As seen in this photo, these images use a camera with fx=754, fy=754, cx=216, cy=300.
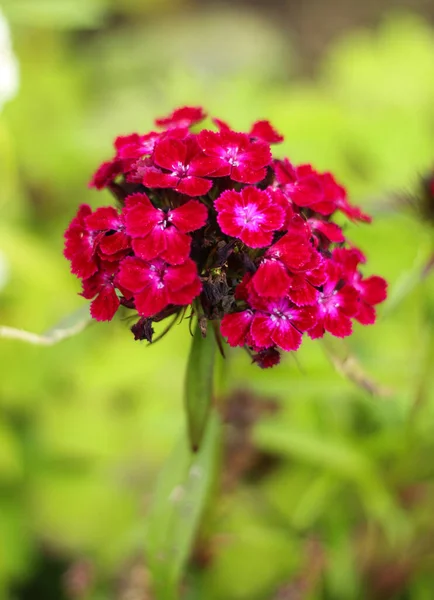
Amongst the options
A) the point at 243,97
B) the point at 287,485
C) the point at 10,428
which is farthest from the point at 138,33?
the point at 287,485

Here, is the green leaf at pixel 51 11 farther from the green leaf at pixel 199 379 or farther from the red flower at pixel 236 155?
the green leaf at pixel 199 379

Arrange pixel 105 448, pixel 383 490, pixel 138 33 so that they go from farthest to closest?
pixel 138 33 < pixel 105 448 < pixel 383 490

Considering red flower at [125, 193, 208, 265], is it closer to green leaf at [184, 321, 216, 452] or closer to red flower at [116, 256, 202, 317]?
red flower at [116, 256, 202, 317]

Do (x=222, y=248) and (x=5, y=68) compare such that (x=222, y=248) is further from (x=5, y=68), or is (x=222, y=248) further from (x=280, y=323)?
(x=5, y=68)

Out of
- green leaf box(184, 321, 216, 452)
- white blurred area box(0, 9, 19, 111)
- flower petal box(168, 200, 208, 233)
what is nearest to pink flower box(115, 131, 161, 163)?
flower petal box(168, 200, 208, 233)

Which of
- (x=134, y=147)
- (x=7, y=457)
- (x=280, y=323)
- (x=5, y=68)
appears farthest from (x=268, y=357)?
(x=5, y=68)

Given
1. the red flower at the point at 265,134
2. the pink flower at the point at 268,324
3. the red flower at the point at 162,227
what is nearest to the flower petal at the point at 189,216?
the red flower at the point at 162,227

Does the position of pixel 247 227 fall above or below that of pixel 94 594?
above

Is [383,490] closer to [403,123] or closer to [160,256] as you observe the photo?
[160,256]
